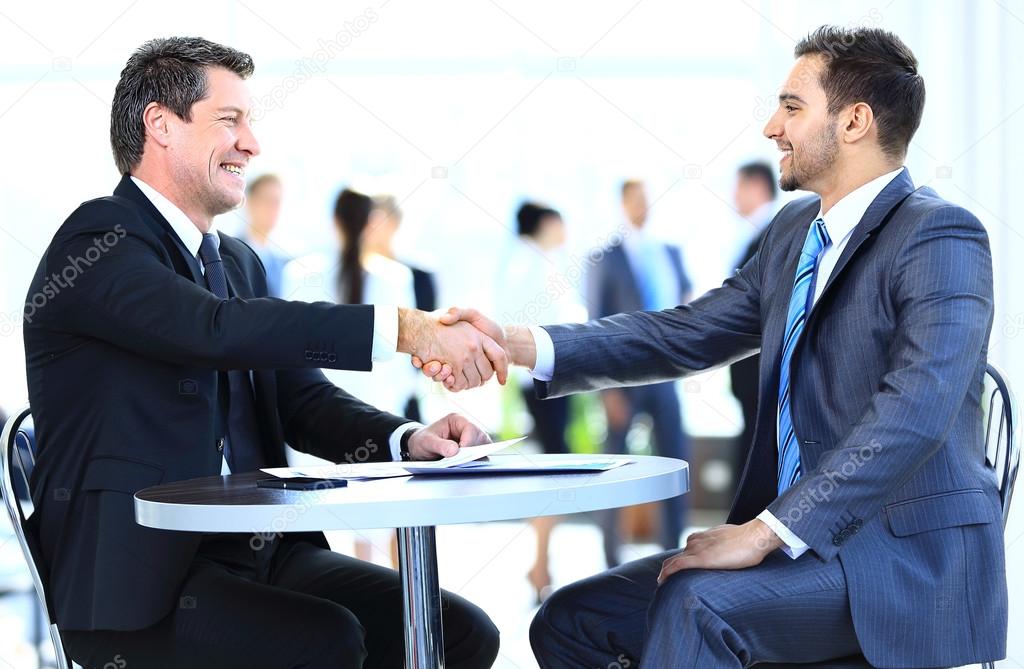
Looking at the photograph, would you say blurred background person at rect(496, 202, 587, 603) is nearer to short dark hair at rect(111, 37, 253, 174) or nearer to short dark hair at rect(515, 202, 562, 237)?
short dark hair at rect(515, 202, 562, 237)

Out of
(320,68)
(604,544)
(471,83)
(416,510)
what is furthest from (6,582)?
(416,510)

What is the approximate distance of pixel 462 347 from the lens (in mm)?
1908

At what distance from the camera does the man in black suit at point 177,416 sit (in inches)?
62.5

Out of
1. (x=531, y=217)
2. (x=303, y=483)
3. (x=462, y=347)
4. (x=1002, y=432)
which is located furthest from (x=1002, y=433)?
(x=531, y=217)

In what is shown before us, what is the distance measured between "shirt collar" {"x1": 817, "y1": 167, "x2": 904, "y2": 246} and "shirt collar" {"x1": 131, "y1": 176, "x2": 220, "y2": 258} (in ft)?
3.46

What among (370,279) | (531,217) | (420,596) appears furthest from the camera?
(531,217)

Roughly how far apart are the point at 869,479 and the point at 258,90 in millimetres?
4367

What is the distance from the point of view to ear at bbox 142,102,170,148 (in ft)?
6.29

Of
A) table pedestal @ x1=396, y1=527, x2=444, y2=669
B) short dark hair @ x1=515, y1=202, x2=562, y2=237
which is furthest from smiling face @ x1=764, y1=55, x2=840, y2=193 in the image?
short dark hair @ x1=515, y1=202, x2=562, y2=237

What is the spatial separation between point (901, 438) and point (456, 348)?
0.75 m

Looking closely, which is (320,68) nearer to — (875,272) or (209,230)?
(209,230)

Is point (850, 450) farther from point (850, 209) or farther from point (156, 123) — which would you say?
point (156, 123)

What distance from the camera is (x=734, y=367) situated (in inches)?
143

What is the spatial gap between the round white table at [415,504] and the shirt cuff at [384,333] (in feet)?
0.79
